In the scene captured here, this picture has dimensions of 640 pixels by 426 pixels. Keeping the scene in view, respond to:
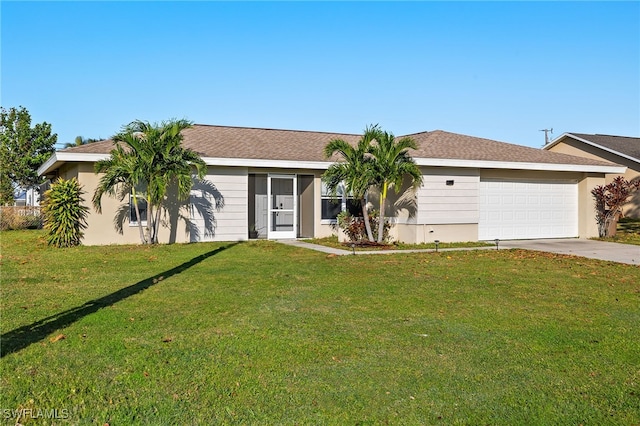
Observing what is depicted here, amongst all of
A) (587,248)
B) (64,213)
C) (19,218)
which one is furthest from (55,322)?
(19,218)

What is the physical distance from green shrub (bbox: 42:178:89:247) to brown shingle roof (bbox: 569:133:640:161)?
2567 centimetres

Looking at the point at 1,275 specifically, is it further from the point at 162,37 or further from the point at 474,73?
the point at 474,73

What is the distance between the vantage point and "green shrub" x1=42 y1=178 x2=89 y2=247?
1476 centimetres

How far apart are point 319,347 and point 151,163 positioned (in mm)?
10591

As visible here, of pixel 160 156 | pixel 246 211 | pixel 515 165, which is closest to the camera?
pixel 160 156

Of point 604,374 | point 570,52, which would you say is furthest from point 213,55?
point 604,374

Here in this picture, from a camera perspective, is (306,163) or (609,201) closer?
(306,163)

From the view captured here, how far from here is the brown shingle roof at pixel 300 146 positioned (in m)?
16.8

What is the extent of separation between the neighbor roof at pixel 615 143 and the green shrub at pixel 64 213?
2546 cm

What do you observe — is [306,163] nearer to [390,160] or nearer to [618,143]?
[390,160]

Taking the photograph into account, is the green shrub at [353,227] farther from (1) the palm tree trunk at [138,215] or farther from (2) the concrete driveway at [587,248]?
(1) the palm tree trunk at [138,215]

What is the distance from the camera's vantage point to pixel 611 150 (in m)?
27.9

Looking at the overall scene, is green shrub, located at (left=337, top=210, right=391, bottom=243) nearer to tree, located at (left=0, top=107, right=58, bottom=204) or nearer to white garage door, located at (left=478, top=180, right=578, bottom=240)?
white garage door, located at (left=478, top=180, right=578, bottom=240)

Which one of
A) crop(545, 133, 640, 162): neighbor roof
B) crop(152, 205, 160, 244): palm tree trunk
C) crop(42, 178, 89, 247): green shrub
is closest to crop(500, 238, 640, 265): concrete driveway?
crop(152, 205, 160, 244): palm tree trunk
